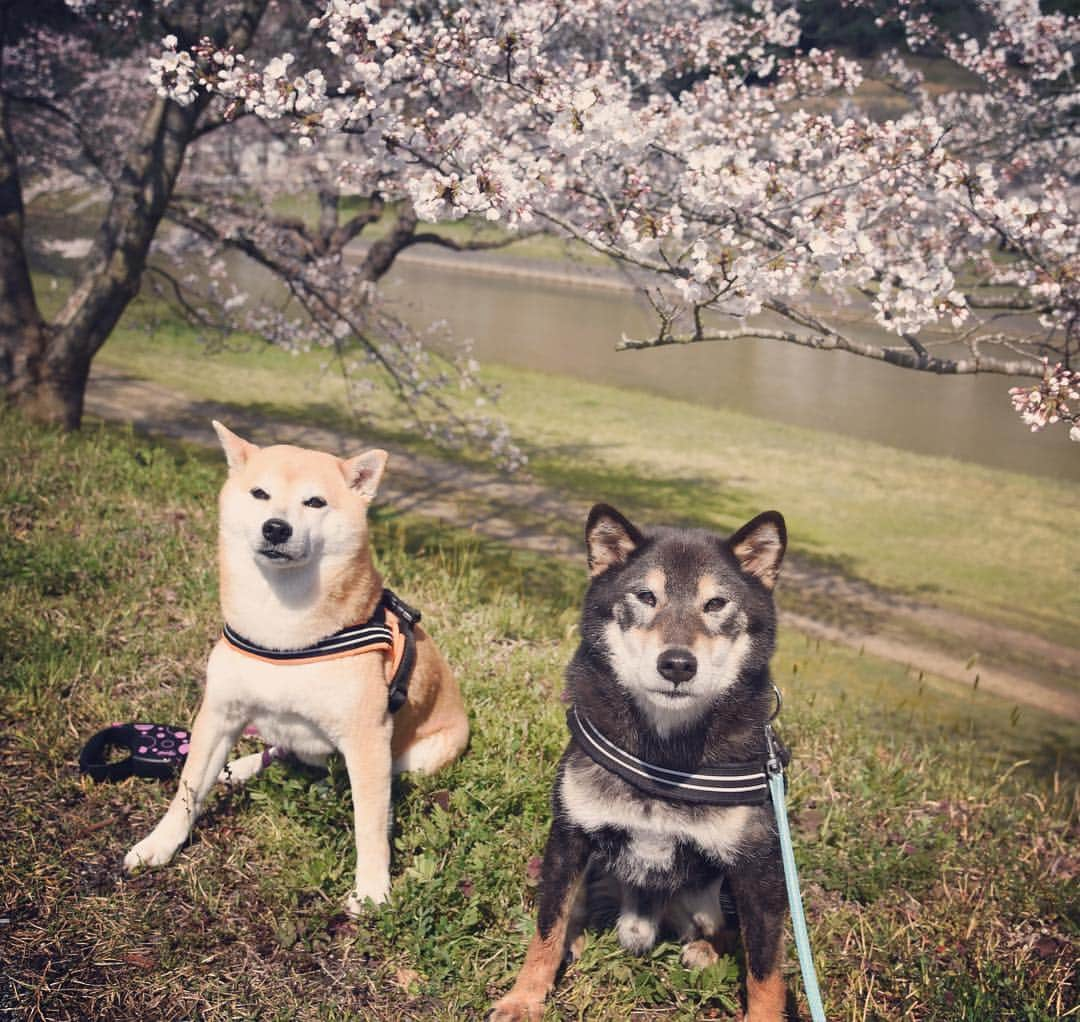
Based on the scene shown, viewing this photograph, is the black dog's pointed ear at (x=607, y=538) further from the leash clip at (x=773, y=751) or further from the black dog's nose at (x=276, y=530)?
the black dog's nose at (x=276, y=530)

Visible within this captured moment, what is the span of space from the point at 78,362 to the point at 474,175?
5.75 metres

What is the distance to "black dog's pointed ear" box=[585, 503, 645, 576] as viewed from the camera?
3027mm

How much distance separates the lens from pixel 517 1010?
3.09 meters

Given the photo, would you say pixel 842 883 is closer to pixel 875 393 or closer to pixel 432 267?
pixel 875 393

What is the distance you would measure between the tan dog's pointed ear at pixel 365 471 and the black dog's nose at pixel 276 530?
0.34 meters

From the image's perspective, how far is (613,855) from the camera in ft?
10.0

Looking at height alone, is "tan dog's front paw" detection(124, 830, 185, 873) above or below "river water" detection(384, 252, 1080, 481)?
below

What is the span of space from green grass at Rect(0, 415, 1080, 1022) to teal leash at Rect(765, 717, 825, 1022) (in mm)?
653

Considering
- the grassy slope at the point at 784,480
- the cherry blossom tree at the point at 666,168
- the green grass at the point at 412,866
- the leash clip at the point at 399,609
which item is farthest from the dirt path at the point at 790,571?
the leash clip at the point at 399,609

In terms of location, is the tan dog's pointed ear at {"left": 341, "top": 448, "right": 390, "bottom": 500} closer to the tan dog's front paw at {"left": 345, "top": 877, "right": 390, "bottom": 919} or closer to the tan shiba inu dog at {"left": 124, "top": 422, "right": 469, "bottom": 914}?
the tan shiba inu dog at {"left": 124, "top": 422, "right": 469, "bottom": 914}

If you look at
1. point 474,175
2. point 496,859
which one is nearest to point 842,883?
point 496,859

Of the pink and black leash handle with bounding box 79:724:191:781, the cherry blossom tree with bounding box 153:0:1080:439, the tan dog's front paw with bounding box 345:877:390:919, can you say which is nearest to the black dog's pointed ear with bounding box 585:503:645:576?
the tan dog's front paw with bounding box 345:877:390:919

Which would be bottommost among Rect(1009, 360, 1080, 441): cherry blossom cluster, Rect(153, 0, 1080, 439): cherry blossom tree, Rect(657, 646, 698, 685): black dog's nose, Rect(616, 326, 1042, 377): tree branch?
Rect(657, 646, 698, 685): black dog's nose

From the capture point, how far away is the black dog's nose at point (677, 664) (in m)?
2.69
